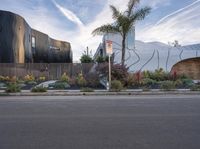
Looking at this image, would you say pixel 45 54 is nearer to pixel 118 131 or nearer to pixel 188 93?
pixel 188 93

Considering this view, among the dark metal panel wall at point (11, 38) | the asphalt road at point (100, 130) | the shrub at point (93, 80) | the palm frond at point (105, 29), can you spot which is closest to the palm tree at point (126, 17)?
the palm frond at point (105, 29)

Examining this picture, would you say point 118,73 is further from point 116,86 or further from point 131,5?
point 131,5

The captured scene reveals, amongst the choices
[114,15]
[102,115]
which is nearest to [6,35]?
[114,15]

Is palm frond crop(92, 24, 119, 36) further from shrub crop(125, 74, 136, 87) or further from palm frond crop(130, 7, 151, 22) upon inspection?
shrub crop(125, 74, 136, 87)

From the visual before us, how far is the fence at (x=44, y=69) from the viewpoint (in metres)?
34.5

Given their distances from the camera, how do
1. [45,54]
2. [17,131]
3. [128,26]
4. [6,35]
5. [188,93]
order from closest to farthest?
[17,131] < [188,93] < [128,26] < [6,35] < [45,54]

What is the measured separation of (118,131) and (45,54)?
40.5 meters

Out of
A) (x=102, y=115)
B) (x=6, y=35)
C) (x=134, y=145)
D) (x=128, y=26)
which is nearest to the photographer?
(x=134, y=145)

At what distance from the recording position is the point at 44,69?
35.8 meters

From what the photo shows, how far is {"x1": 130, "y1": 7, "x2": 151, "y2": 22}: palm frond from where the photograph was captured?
30.8 meters

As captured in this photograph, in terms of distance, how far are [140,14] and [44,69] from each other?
11.6 metres

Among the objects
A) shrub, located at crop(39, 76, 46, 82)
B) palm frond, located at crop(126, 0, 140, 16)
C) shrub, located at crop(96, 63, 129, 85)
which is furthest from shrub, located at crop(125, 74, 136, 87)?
shrub, located at crop(39, 76, 46, 82)

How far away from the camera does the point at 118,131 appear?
7898mm

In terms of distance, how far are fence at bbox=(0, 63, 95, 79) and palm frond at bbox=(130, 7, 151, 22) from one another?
6.80 m
